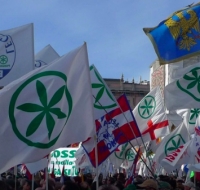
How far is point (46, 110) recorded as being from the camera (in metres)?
6.48

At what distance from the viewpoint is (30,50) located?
12.5 meters

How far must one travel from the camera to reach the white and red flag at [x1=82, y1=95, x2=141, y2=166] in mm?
10070

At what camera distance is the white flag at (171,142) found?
13.3 m

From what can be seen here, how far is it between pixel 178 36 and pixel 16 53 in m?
4.55

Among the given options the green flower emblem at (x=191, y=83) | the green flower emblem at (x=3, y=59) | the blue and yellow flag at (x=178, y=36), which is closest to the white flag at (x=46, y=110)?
the blue and yellow flag at (x=178, y=36)

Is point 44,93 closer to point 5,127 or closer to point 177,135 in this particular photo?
point 5,127

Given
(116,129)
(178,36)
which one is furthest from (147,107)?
(178,36)

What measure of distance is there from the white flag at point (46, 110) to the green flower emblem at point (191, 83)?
348 centimetres

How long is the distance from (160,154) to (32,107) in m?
7.42

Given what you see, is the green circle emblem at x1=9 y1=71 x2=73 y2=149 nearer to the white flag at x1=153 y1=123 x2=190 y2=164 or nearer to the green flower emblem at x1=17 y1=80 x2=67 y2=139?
the green flower emblem at x1=17 y1=80 x2=67 y2=139

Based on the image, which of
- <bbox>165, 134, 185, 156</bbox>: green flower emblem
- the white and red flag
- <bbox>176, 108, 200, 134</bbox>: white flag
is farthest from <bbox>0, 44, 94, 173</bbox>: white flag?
<bbox>176, 108, 200, 134</bbox>: white flag

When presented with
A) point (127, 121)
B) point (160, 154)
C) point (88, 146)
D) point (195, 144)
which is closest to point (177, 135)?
point (160, 154)

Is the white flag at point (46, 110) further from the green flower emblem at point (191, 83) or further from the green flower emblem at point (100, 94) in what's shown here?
the green flower emblem at point (100, 94)

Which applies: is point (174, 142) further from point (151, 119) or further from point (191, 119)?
point (151, 119)
